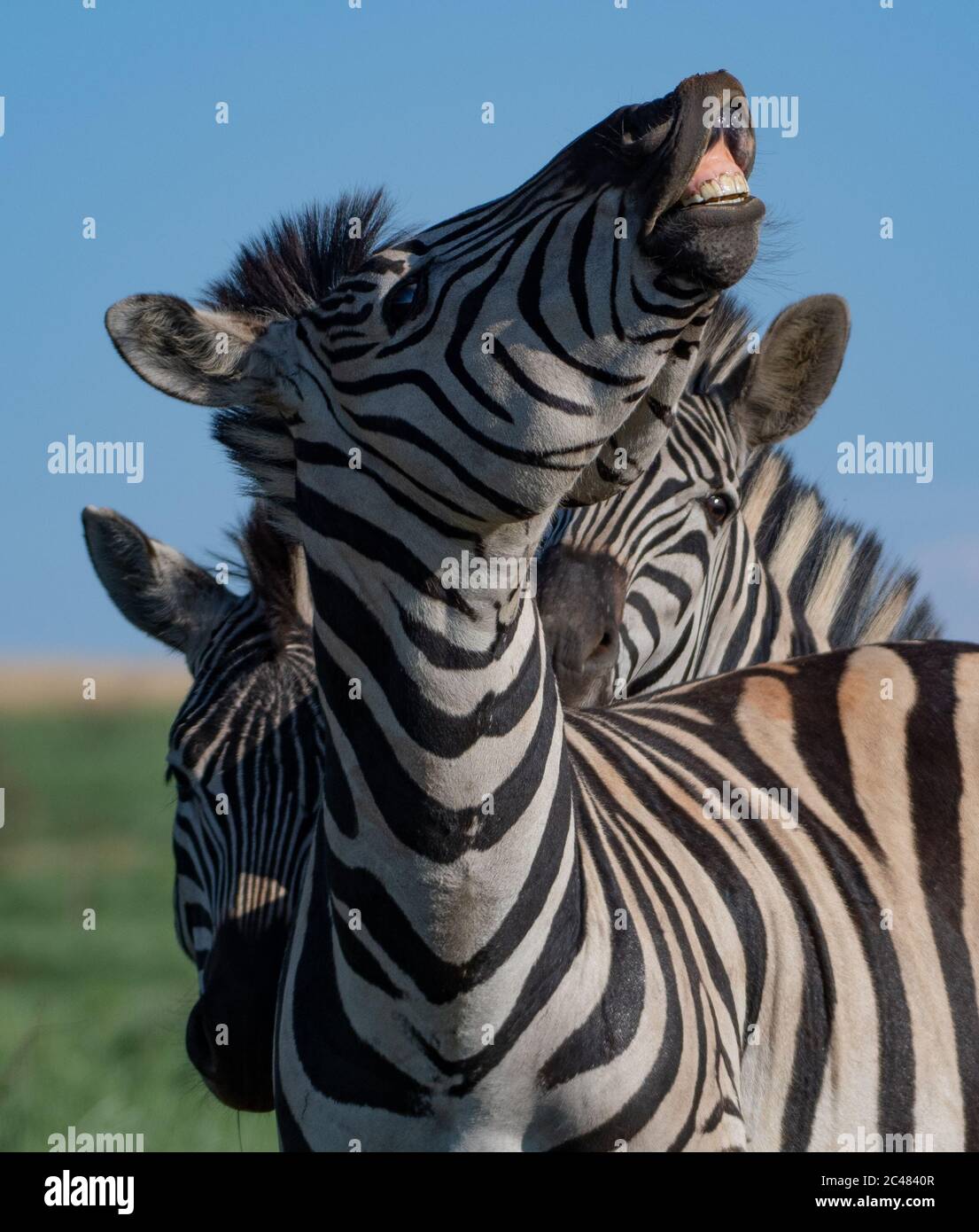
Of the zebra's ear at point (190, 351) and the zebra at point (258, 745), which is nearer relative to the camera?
the zebra's ear at point (190, 351)

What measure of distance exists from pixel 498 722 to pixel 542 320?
32.9 inches

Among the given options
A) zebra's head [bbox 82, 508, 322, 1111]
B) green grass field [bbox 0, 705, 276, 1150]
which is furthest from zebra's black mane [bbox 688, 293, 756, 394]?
green grass field [bbox 0, 705, 276, 1150]

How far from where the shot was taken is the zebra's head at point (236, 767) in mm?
4492

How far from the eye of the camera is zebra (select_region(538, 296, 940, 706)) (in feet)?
18.2

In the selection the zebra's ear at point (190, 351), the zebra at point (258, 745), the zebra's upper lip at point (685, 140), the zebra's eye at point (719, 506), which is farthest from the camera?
the zebra's eye at point (719, 506)

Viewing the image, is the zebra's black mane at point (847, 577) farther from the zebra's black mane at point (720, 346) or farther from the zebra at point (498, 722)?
the zebra at point (498, 722)

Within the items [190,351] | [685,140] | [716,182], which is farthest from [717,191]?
[190,351]

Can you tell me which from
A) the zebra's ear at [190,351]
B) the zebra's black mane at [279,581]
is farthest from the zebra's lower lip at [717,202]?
the zebra's black mane at [279,581]

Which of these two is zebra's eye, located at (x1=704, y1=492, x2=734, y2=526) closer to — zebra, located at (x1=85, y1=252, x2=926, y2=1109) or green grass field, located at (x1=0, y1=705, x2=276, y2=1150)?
zebra, located at (x1=85, y1=252, x2=926, y2=1109)

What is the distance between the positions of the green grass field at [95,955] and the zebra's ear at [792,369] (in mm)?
2866

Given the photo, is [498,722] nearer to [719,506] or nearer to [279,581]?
[279,581]

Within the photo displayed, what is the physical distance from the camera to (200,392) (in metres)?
3.56

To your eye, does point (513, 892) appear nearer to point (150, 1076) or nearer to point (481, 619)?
point (481, 619)

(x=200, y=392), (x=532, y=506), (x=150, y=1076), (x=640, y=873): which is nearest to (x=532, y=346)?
(x=532, y=506)
